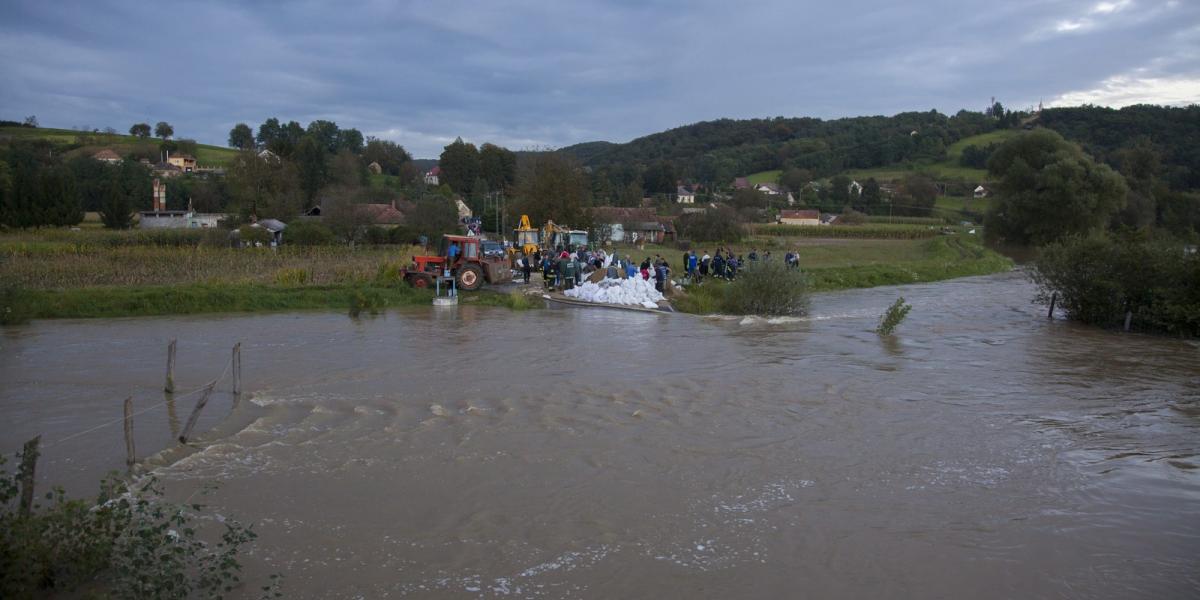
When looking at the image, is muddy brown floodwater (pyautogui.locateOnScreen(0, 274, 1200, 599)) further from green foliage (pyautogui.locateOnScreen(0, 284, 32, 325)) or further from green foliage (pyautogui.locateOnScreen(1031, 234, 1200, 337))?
green foliage (pyautogui.locateOnScreen(1031, 234, 1200, 337))

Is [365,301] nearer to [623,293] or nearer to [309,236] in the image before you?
[623,293]

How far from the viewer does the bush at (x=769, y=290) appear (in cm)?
2111

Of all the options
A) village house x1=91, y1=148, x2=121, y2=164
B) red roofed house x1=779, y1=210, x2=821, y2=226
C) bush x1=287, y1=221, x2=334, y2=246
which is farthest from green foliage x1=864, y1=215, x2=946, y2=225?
village house x1=91, y1=148, x2=121, y2=164

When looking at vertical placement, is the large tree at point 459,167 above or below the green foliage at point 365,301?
above

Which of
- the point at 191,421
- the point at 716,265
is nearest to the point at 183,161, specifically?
the point at 716,265

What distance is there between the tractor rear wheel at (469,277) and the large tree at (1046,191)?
36245 millimetres

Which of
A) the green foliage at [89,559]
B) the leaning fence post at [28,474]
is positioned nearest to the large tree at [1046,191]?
the green foliage at [89,559]

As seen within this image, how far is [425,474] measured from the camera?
28.7 feet

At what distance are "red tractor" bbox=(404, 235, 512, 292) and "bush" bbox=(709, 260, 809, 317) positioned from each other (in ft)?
24.6

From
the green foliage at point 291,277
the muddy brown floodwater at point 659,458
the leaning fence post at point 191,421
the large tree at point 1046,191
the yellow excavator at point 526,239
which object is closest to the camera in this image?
the muddy brown floodwater at point 659,458

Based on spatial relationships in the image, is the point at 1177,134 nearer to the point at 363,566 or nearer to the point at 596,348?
the point at 596,348

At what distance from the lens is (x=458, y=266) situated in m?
23.7

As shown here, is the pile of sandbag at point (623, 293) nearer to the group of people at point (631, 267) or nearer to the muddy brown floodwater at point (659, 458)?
the group of people at point (631, 267)

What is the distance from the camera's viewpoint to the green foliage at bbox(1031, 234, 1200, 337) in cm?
1877
